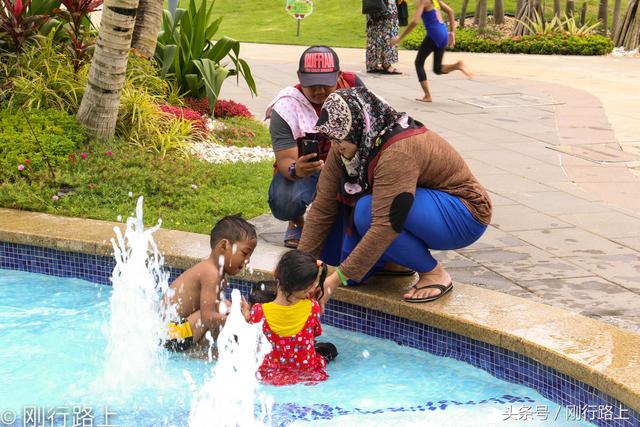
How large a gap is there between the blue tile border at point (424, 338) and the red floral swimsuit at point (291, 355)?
250 mm

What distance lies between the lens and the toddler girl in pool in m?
4.22

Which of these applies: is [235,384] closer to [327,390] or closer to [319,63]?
[327,390]

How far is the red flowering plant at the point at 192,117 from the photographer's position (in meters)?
8.59

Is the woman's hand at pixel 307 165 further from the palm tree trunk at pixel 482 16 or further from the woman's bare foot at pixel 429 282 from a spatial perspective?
the palm tree trunk at pixel 482 16

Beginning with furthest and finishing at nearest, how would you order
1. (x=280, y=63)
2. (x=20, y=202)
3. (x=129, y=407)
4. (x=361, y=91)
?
(x=280, y=63) < (x=20, y=202) < (x=361, y=91) < (x=129, y=407)

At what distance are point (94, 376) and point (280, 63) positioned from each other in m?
11.9

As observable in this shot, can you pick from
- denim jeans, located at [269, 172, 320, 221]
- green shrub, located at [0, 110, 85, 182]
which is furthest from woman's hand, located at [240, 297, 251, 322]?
green shrub, located at [0, 110, 85, 182]

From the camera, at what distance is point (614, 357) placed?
3.97m

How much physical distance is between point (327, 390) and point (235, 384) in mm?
440

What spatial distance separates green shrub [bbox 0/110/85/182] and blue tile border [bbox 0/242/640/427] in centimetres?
121

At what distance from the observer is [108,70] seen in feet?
24.1

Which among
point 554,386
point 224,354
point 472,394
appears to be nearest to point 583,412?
point 554,386

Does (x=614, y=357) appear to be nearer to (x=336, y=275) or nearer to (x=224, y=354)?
(x=336, y=275)

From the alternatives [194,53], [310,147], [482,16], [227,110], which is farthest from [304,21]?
[310,147]
